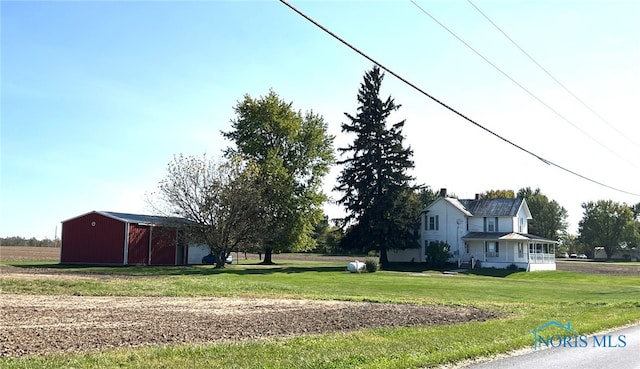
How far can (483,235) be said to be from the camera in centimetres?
6197

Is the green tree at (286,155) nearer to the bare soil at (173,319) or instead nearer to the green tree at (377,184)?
the green tree at (377,184)

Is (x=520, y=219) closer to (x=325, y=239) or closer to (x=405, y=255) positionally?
(x=405, y=255)

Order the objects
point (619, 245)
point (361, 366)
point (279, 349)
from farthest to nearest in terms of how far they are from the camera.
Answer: point (619, 245)
point (279, 349)
point (361, 366)

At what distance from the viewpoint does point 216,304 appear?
20.0 m

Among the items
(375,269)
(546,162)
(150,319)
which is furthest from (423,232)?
(150,319)

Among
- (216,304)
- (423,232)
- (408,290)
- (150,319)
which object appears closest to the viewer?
(150,319)

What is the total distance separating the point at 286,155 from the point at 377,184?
9937 mm

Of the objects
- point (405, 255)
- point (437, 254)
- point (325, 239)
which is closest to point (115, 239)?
point (405, 255)

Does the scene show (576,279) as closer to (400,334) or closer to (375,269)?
(375,269)

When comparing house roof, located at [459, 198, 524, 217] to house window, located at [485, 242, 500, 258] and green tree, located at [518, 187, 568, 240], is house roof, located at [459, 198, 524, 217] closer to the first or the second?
house window, located at [485, 242, 500, 258]

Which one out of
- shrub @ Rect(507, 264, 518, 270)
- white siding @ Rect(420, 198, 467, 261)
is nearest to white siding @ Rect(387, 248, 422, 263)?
white siding @ Rect(420, 198, 467, 261)

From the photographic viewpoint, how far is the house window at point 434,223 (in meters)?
64.7

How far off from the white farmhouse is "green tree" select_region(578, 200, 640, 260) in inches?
2633

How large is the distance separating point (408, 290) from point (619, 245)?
115628mm
